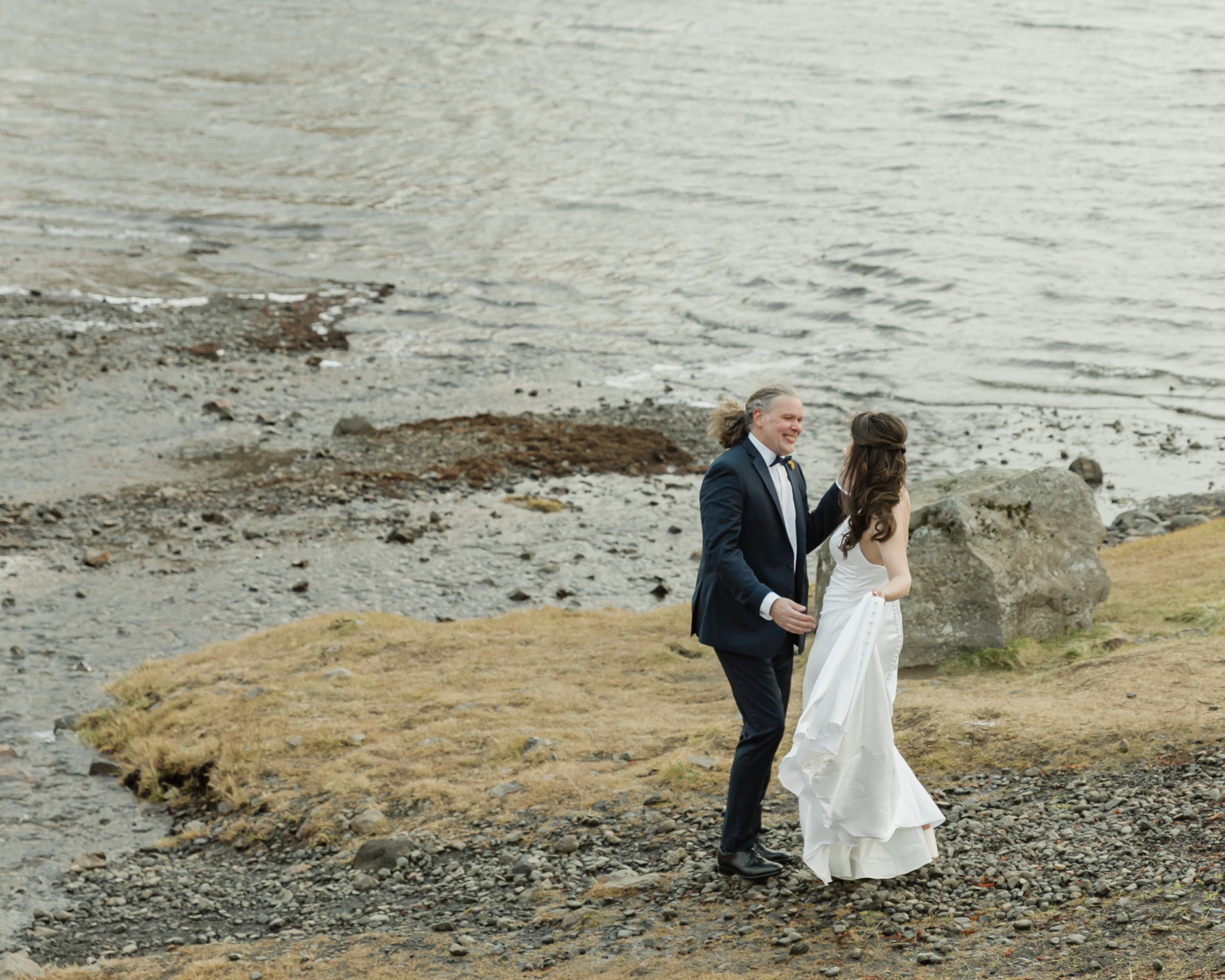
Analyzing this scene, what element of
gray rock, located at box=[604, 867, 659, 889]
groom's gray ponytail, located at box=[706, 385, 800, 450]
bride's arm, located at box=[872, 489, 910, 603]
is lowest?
gray rock, located at box=[604, 867, 659, 889]

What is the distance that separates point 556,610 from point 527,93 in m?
50.7

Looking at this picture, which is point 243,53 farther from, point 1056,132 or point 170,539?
point 170,539

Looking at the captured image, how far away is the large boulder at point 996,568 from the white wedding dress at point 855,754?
4.60 m

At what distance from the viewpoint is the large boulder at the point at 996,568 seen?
37.2 feet

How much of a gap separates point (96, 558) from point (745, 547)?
11634 millimetres

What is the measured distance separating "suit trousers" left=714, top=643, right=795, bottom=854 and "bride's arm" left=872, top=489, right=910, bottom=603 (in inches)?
29.2

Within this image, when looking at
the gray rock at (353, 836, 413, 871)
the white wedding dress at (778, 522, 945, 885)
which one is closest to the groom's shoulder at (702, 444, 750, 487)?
the white wedding dress at (778, 522, 945, 885)

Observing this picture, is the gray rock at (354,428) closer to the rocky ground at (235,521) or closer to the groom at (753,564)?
the rocky ground at (235,521)

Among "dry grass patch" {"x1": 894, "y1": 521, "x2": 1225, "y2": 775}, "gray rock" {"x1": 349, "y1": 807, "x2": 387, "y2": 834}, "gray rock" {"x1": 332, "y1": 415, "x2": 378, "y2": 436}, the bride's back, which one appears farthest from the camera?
"gray rock" {"x1": 332, "y1": 415, "x2": 378, "y2": 436}

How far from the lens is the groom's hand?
658 cm

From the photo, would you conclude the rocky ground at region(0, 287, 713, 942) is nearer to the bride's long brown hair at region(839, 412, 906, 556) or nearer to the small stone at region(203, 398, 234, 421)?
the small stone at region(203, 398, 234, 421)

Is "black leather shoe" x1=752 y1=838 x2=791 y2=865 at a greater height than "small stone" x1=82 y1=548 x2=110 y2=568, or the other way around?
"black leather shoe" x1=752 y1=838 x2=791 y2=865

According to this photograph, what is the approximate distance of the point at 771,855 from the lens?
7.45 m

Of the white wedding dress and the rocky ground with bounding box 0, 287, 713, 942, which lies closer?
the white wedding dress
